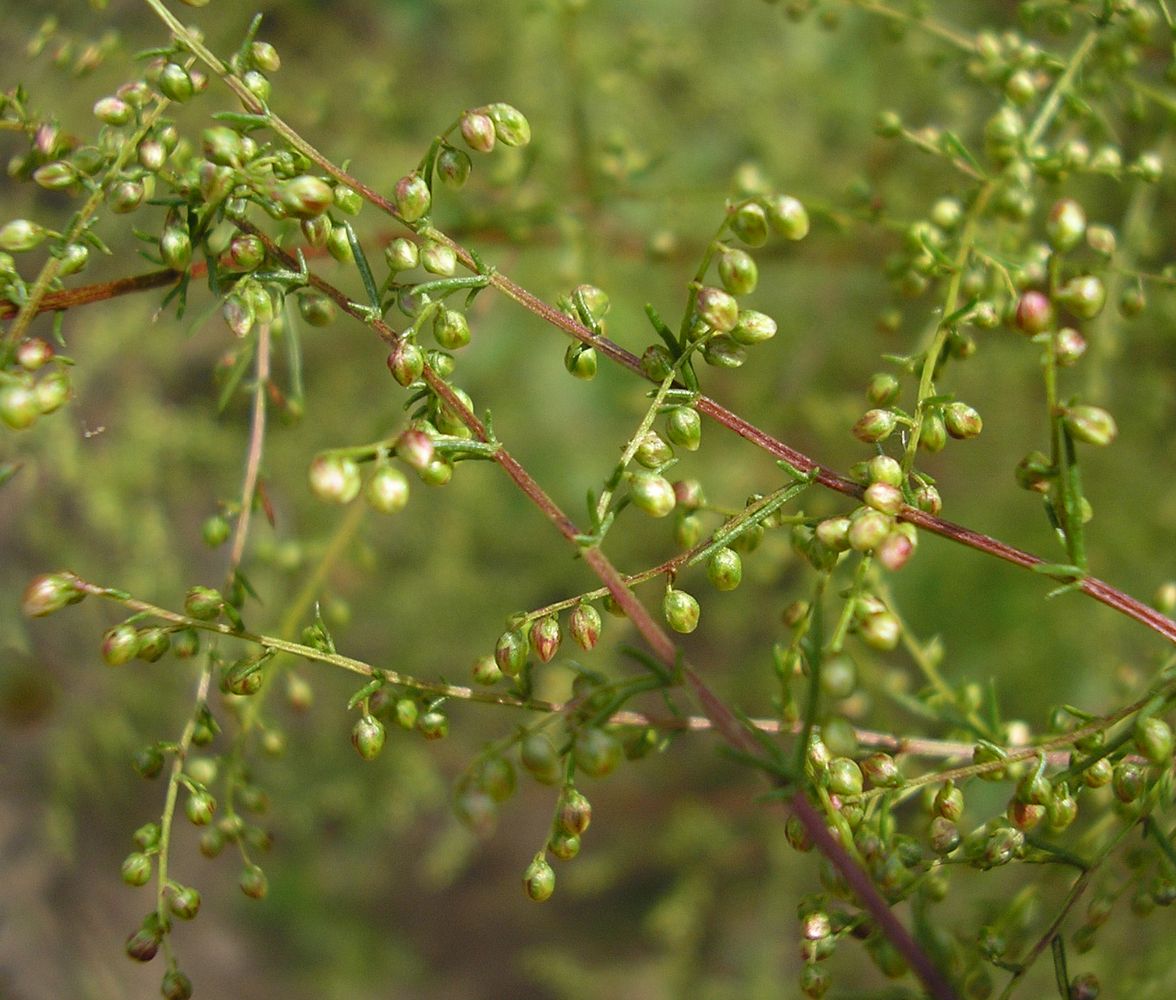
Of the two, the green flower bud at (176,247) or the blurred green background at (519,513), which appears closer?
the green flower bud at (176,247)

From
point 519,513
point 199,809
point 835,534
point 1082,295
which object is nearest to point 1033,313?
point 1082,295

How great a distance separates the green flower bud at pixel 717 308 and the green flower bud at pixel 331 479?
0.56ft

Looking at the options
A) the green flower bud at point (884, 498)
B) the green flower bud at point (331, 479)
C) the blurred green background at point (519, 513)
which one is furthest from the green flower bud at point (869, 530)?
the blurred green background at point (519, 513)

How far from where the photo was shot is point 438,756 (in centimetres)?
156

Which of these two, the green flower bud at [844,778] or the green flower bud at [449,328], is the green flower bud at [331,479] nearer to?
the green flower bud at [449,328]

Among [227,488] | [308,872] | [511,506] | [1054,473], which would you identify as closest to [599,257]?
[511,506]

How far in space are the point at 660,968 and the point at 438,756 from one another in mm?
440

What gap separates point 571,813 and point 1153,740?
259mm

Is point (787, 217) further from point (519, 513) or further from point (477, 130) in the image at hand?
point (519, 513)

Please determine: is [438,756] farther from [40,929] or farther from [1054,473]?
[1054,473]

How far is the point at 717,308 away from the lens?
45cm

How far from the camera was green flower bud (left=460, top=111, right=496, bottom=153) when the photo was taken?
1.55 feet

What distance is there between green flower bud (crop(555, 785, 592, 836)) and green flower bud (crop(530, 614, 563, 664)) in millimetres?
59

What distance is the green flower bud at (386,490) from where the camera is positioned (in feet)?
1.32
